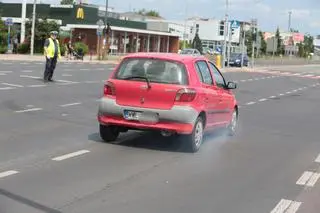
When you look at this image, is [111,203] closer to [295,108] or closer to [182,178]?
[182,178]

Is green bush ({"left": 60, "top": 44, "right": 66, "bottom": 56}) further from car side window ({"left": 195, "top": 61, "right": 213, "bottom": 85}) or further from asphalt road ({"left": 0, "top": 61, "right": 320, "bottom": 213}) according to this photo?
car side window ({"left": 195, "top": 61, "right": 213, "bottom": 85})

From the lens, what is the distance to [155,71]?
9.95 m

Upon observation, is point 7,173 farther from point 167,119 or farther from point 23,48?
point 23,48

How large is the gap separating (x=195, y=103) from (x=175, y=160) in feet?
3.94

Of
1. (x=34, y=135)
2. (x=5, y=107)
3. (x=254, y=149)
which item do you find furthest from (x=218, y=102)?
(x=5, y=107)

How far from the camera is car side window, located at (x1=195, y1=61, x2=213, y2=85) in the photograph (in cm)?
1042

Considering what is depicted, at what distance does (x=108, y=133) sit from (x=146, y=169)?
2.28 m

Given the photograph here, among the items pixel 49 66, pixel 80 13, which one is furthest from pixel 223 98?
pixel 80 13

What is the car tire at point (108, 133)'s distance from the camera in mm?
10281

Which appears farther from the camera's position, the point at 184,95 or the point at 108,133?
the point at 108,133

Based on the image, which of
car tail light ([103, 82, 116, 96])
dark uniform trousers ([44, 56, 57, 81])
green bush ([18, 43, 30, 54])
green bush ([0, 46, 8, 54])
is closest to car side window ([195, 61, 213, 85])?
car tail light ([103, 82, 116, 96])

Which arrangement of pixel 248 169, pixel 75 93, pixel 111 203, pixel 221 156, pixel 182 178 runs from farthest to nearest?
1. pixel 75 93
2. pixel 221 156
3. pixel 248 169
4. pixel 182 178
5. pixel 111 203

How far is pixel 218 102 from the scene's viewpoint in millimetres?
10977

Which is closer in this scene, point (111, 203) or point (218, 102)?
point (111, 203)
